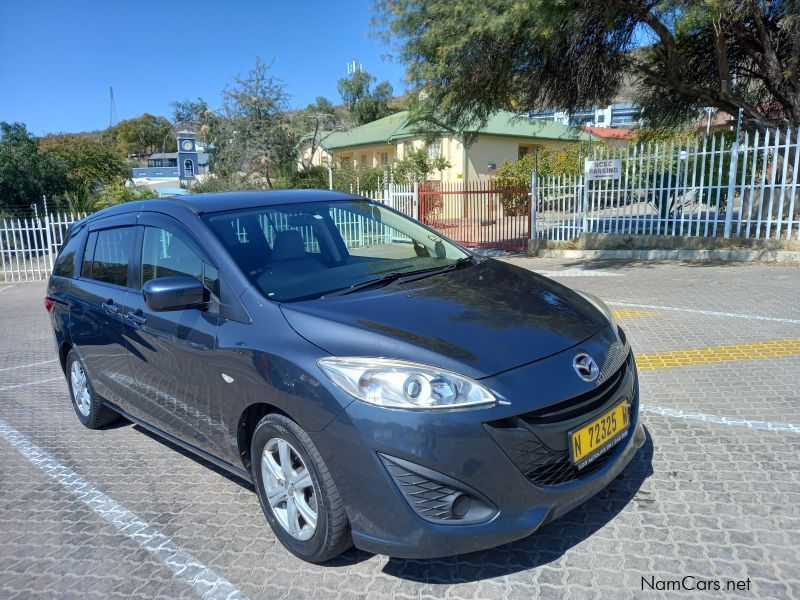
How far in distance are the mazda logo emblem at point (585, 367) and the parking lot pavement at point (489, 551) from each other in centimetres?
83

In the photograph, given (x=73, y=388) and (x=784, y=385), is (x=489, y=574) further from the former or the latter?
(x=73, y=388)

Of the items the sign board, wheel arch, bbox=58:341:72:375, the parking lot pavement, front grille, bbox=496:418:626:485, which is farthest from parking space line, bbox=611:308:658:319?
the sign board

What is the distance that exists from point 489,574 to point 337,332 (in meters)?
1.27

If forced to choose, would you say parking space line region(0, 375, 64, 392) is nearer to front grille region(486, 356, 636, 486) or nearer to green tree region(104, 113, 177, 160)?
front grille region(486, 356, 636, 486)

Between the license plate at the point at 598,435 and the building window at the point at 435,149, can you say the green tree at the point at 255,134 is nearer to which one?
the building window at the point at 435,149

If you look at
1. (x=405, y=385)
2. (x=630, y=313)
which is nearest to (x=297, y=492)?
(x=405, y=385)

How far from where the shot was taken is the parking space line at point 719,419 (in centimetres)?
392

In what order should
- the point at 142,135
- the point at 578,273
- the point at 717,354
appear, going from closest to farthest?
the point at 717,354 → the point at 578,273 → the point at 142,135

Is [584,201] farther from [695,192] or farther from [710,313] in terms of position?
[710,313]

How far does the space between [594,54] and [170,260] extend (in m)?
13.1

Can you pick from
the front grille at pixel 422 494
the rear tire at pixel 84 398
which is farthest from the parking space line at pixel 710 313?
the rear tire at pixel 84 398

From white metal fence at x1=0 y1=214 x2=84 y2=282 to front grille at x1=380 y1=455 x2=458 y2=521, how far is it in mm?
14794

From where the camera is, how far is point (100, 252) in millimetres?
4473

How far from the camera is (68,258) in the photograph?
4.96 metres
